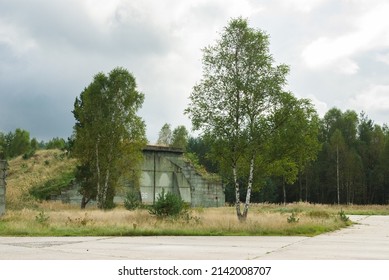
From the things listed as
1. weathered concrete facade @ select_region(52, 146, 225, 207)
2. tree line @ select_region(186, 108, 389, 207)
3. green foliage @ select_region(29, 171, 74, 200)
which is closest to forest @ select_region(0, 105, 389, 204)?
tree line @ select_region(186, 108, 389, 207)

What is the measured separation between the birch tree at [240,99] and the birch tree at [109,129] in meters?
15.0

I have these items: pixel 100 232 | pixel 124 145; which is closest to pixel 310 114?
pixel 100 232

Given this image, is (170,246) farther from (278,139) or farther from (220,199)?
(220,199)

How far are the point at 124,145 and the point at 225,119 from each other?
16.3 metres

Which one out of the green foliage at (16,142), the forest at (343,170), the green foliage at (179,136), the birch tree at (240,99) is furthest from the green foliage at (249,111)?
the green foliage at (16,142)

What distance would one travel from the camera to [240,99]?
84.0ft

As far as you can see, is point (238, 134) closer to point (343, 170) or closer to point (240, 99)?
point (240, 99)

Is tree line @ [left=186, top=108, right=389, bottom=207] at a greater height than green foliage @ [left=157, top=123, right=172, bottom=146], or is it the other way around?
green foliage @ [left=157, top=123, right=172, bottom=146]

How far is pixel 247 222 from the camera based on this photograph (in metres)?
24.2

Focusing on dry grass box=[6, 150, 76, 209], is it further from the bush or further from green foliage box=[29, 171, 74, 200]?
the bush

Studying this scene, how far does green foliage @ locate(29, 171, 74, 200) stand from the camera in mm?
44844

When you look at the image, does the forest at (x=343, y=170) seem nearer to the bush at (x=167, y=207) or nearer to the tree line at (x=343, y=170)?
the tree line at (x=343, y=170)

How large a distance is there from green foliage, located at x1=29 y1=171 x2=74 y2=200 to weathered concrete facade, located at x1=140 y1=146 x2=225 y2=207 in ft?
24.7

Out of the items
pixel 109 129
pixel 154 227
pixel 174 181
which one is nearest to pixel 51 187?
pixel 109 129
